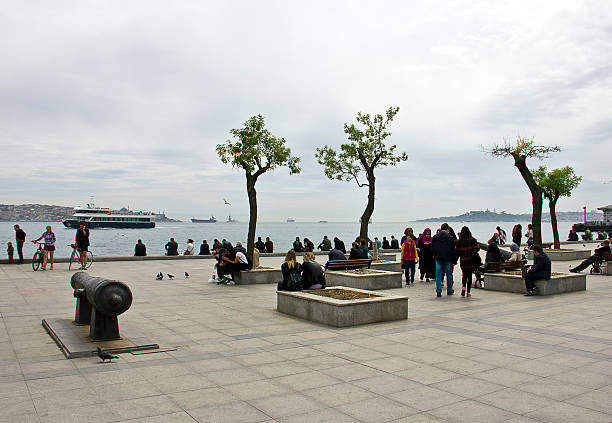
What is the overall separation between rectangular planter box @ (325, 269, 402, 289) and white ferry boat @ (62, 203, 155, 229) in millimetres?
109119

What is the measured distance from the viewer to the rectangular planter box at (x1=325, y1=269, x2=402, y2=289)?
1329 centimetres

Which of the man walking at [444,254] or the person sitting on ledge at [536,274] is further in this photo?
the man walking at [444,254]

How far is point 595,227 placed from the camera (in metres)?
73.7

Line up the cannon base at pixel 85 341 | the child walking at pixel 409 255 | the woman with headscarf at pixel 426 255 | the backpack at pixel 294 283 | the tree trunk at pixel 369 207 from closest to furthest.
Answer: the cannon base at pixel 85 341 < the backpack at pixel 294 283 < the child walking at pixel 409 255 < the woman with headscarf at pixel 426 255 < the tree trunk at pixel 369 207

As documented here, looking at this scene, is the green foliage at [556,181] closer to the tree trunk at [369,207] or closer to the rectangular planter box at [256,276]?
the tree trunk at [369,207]

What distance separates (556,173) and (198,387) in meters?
30.0

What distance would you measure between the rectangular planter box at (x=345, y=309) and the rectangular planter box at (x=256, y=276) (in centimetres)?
520

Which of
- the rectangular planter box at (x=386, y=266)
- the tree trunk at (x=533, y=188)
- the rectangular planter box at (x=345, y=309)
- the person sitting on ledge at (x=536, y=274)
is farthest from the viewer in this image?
the tree trunk at (x=533, y=188)

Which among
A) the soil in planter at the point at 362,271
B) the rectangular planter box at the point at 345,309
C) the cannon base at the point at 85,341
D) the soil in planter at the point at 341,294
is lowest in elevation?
the cannon base at the point at 85,341

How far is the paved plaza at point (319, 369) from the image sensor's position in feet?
14.8

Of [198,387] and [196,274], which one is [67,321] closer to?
[198,387]

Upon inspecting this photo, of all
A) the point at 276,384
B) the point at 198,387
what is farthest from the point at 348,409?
the point at 198,387

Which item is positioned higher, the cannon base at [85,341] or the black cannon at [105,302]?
the black cannon at [105,302]

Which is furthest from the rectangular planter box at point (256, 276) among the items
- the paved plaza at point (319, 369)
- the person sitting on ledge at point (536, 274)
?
the person sitting on ledge at point (536, 274)
